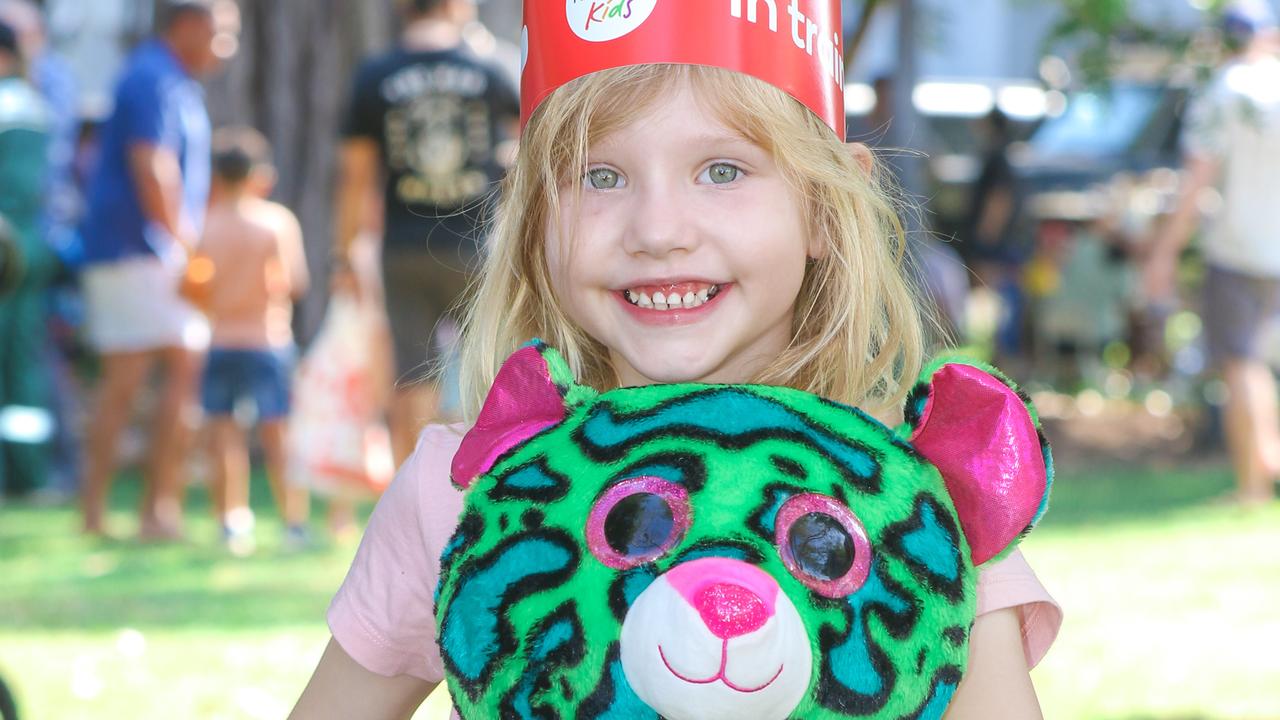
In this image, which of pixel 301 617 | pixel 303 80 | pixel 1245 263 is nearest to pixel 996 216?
pixel 1245 263

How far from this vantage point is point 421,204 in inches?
222

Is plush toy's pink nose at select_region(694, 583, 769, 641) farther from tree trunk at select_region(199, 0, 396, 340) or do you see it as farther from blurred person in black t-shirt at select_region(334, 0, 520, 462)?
tree trunk at select_region(199, 0, 396, 340)

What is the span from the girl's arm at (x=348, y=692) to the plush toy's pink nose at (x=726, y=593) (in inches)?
28.2

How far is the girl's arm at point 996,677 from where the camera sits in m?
1.55

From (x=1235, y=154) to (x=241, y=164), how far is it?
3.95 meters

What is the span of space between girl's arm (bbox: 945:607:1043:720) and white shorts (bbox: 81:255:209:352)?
16.7 feet

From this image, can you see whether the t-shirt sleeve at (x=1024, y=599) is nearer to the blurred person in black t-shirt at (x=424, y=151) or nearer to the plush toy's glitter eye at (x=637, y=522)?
the plush toy's glitter eye at (x=637, y=522)

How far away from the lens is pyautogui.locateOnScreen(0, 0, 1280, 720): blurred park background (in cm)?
384

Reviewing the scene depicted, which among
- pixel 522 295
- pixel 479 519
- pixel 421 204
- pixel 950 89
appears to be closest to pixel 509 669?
pixel 479 519

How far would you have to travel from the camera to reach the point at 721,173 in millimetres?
1731

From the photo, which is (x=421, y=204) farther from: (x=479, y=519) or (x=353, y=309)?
(x=479, y=519)

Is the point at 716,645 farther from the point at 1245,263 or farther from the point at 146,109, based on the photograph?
the point at 1245,263

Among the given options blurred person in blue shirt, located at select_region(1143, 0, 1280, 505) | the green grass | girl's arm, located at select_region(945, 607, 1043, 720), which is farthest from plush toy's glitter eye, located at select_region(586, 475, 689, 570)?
blurred person in blue shirt, located at select_region(1143, 0, 1280, 505)

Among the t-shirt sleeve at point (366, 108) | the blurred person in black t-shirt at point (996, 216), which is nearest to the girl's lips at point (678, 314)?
the t-shirt sleeve at point (366, 108)
